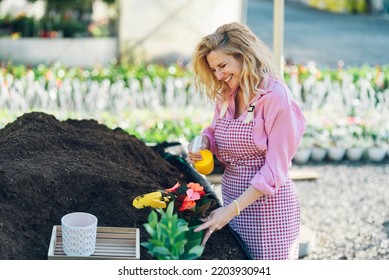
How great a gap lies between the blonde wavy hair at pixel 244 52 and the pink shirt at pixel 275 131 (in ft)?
0.16

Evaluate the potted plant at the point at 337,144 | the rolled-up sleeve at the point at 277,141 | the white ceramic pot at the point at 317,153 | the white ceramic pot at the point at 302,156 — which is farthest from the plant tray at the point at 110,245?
the potted plant at the point at 337,144

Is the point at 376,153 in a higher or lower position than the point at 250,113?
lower

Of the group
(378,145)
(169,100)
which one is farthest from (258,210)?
(169,100)

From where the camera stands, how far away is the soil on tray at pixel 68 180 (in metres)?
3.17

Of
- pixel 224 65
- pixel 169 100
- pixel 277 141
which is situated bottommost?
pixel 169 100

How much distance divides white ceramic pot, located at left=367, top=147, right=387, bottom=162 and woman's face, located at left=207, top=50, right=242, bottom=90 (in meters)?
4.95

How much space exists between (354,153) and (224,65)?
196 inches

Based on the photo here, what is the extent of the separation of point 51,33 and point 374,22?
11754 mm

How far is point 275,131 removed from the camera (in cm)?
332

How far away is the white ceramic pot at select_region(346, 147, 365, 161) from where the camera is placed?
26.5 ft

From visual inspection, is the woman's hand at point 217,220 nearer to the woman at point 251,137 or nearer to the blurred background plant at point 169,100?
the woman at point 251,137

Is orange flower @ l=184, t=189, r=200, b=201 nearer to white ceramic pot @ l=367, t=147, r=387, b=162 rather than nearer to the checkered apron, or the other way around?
the checkered apron

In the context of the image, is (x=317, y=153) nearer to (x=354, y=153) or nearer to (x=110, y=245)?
(x=354, y=153)

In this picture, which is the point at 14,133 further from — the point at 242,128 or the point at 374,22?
the point at 374,22
